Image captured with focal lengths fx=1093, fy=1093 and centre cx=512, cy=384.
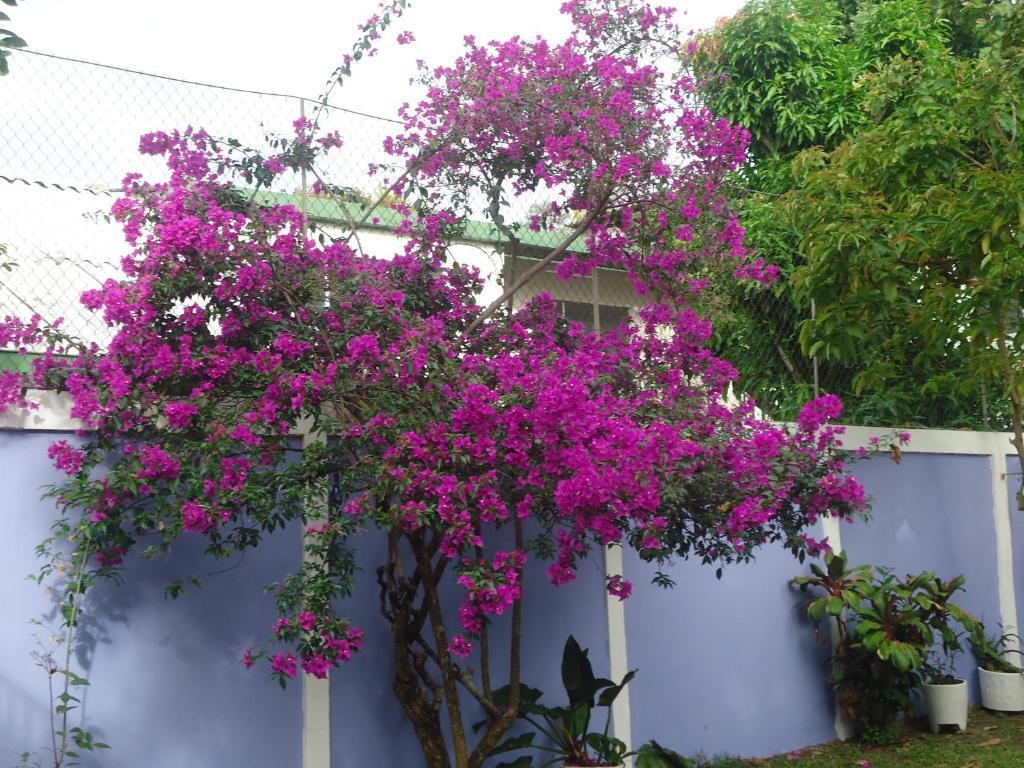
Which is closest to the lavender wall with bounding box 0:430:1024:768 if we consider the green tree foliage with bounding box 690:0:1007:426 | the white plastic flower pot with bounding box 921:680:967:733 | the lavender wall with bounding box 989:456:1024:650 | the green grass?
the green grass

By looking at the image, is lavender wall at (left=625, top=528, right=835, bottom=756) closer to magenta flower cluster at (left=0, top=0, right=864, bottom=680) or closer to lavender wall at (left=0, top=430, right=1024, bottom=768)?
lavender wall at (left=0, top=430, right=1024, bottom=768)

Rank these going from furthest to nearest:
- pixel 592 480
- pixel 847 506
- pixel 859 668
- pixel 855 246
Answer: pixel 859 668
pixel 855 246
pixel 847 506
pixel 592 480

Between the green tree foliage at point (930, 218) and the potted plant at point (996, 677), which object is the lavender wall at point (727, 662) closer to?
the potted plant at point (996, 677)

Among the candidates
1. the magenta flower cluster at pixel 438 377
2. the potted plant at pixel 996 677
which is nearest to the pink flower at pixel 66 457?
the magenta flower cluster at pixel 438 377

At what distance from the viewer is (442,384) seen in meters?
3.93

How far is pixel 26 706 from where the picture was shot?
12.7 ft

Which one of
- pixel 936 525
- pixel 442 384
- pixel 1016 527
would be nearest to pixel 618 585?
pixel 442 384

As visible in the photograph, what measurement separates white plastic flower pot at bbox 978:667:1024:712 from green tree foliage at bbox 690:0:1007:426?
176 cm

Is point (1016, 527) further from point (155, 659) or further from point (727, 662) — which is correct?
point (155, 659)

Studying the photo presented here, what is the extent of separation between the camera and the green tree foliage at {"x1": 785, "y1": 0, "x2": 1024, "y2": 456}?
5.54 m

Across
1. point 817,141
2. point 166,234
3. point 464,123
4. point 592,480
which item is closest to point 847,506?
point 592,480

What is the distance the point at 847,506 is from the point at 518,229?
1943mm

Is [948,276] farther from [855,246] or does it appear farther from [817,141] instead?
[817,141]

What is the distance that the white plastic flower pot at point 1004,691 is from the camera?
6883mm
